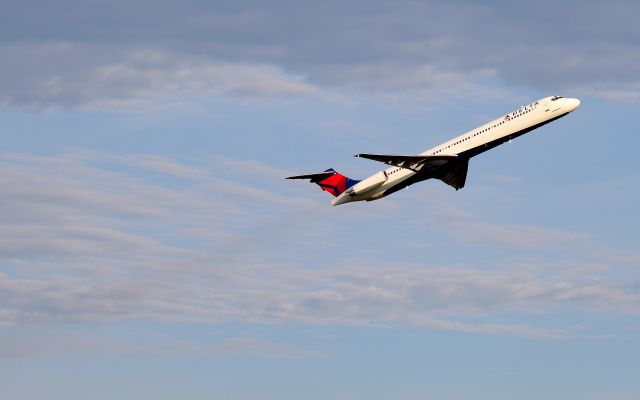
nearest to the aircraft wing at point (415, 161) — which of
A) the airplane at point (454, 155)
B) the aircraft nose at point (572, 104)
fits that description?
the airplane at point (454, 155)

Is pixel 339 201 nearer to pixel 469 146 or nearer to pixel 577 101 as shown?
pixel 469 146

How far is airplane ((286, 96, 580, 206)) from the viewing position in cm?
14950

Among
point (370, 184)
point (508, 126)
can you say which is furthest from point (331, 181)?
point (508, 126)

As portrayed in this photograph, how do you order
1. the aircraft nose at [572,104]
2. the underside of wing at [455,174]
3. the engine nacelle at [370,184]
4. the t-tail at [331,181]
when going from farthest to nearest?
1. the t-tail at [331,181]
2. the engine nacelle at [370,184]
3. the underside of wing at [455,174]
4. the aircraft nose at [572,104]

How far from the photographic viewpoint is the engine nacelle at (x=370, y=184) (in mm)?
156750

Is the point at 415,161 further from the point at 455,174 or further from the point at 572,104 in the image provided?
the point at 572,104

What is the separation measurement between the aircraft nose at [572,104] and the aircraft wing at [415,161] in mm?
15311

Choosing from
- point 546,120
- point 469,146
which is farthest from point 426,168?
point 546,120

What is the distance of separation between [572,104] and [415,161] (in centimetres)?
2070

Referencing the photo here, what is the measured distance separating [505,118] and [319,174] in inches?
1235

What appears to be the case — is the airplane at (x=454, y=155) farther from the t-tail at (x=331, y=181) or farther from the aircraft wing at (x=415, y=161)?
the t-tail at (x=331, y=181)

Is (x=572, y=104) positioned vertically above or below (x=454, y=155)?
above

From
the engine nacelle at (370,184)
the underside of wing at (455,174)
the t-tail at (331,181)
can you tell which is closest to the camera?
the underside of wing at (455,174)

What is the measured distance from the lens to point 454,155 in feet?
497
